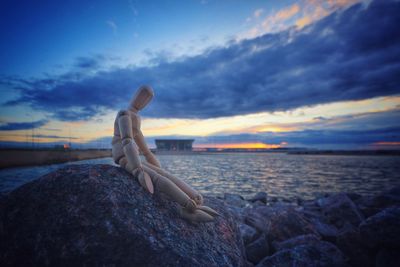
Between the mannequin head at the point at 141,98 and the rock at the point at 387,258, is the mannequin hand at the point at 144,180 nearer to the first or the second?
the mannequin head at the point at 141,98

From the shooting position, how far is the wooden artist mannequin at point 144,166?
134 inches

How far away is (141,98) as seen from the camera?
3969 mm

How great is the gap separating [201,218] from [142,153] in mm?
1647

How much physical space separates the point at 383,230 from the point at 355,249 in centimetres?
84

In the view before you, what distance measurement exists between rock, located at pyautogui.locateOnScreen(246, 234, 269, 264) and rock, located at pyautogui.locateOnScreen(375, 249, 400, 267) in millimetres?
2442

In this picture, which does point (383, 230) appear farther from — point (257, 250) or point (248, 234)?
point (248, 234)

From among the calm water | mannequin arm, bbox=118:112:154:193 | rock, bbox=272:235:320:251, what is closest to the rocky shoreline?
mannequin arm, bbox=118:112:154:193

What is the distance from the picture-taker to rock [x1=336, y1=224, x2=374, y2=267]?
5.08 meters

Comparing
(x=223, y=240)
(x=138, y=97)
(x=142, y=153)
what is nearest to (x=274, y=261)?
(x=223, y=240)

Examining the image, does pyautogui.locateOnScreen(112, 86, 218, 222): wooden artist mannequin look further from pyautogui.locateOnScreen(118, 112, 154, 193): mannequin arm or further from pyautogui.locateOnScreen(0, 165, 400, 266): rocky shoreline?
pyautogui.locateOnScreen(0, 165, 400, 266): rocky shoreline

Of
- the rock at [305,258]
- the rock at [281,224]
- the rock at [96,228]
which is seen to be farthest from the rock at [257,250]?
the rock at [96,228]

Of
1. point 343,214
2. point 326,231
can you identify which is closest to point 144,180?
point 326,231

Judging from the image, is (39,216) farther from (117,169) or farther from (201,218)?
(201,218)

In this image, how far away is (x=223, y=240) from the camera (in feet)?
12.4
